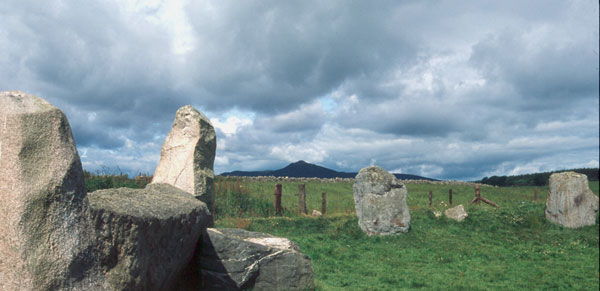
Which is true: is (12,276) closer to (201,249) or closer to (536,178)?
(201,249)

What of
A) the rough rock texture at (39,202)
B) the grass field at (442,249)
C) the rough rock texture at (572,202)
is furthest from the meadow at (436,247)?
the rough rock texture at (39,202)

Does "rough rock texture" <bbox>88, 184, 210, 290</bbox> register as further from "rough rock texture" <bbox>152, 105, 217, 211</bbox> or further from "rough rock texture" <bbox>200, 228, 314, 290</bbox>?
"rough rock texture" <bbox>152, 105, 217, 211</bbox>

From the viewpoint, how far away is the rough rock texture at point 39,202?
4.57 m

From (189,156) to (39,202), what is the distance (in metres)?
8.05

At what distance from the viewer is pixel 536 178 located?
41219 millimetres

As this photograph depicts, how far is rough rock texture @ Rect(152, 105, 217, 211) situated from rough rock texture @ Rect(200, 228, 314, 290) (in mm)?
4003

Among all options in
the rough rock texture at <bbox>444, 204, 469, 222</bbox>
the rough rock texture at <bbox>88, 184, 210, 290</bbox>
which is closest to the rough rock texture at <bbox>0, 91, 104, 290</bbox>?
the rough rock texture at <bbox>88, 184, 210, 290</bbox>

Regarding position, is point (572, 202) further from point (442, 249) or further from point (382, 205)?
point (382, 205)

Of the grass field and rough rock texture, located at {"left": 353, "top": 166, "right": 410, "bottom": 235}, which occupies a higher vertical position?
rough rock texture, located at {"left": 353, "top": 166, "right": 410, "bottom": 235}

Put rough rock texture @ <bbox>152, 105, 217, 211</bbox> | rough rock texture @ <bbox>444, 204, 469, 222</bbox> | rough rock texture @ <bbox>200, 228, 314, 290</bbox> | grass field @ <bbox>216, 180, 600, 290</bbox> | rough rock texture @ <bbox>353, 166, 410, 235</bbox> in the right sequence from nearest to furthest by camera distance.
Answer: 1. rough rock texture @ <bbox>200, 228, 314, 290</bbox>
2. grass field @ <bbox>216, 180, 600, 290</bbox>
3. rough rock texture @ <bbox>152, 105, 217, 211</bbox>
4. rough rock texture @ <bbox>353, 166, 410, 235</bbox>
5. rough rock texture @ <bbox>444, 204, 469, 222</bbox>

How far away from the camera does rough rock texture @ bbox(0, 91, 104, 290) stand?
4574 mm

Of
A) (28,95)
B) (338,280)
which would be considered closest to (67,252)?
(28,95)

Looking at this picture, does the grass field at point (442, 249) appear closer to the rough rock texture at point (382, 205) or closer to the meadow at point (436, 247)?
the meadow at point (436, 247)

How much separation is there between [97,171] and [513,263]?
1662cm
